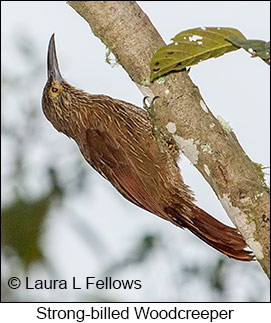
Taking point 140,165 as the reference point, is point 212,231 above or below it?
below

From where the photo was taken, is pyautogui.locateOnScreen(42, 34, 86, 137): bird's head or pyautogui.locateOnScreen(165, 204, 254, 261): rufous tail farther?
pyautogui.locateOnScreen(42, 34, 86, 137): bird's head

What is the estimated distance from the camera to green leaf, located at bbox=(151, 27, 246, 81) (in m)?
2.59

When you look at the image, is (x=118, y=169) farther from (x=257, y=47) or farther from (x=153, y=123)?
(x=257, y=47)

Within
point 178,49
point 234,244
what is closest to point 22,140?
point 234,244

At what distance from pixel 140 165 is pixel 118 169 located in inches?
5.0

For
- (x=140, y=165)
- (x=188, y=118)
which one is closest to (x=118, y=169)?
(x=140, y=165)

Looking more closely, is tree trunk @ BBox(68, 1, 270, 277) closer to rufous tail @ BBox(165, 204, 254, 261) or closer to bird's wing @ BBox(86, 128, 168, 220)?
rufous tail @ BBox(165, 204, 254, 261)

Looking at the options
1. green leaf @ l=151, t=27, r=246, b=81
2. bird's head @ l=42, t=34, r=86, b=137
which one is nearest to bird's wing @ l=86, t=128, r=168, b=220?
bird's head @ l=42, t=34, r=86, b=137

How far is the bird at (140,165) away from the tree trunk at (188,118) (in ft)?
2.28

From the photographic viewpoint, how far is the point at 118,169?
3.80 meters

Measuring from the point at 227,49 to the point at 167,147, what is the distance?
117 centimetres

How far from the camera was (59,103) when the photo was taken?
4.38 meters

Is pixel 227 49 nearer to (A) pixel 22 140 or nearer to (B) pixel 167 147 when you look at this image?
(B) pixel 167 147

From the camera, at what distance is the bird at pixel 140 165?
140 inches
